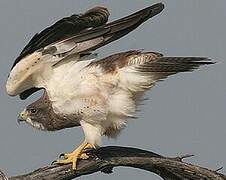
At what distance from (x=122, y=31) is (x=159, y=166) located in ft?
6.17

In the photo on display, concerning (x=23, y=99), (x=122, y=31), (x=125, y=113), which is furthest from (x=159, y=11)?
(x=23, y=99)

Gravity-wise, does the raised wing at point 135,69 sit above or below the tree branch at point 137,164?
above

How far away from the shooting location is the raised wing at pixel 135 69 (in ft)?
48.4

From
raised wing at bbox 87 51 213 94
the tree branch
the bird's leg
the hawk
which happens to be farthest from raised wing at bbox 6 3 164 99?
the tree branch

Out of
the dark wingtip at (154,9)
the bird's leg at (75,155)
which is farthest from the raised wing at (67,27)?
the bird's leg at (75,155)

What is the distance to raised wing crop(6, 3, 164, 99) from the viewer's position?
14.8m

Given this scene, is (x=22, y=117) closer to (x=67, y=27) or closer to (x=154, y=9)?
(x=67, y=27)

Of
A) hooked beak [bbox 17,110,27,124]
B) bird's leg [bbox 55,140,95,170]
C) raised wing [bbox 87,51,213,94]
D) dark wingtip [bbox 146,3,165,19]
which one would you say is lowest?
bird's leg [bbox 55,140,95,170]

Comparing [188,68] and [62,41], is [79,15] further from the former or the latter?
[188,68]

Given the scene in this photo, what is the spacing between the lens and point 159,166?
14.5m

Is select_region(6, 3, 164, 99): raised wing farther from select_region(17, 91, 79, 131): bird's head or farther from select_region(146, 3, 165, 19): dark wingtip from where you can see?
select_region(17, 91, 79, 131): bird's head

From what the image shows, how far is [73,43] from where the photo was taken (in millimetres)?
14922

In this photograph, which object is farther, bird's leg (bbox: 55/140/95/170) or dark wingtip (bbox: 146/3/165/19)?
dark wingtip (bbox: 146/3/165/19)

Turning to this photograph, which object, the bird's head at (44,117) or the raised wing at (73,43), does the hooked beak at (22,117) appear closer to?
the bird's head at (44,117)
